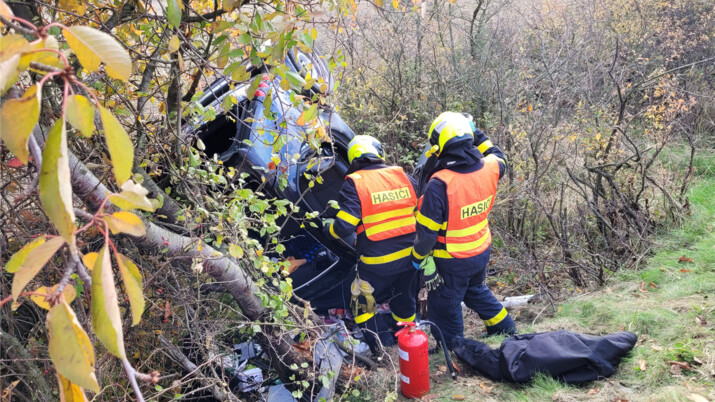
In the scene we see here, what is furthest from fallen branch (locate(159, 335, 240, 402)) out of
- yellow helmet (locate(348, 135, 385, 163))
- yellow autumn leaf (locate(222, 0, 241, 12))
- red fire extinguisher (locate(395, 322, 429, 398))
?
yellow helmet (locate(348, 135, 385, 163))

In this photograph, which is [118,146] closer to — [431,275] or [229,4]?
[229,4]

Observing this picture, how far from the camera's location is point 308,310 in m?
2.90

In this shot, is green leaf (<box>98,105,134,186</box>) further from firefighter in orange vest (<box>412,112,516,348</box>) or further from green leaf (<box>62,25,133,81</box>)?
firefighter in orange vest (<box>412,112,516,348</box>)

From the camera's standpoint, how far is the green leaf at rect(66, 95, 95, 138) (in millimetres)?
674

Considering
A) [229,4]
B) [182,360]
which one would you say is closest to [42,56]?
[229,4]

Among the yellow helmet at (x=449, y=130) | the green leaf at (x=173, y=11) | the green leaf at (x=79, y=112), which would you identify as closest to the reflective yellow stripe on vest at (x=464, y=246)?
the yellow helmet at (x=449, y=130)

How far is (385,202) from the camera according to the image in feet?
14.0

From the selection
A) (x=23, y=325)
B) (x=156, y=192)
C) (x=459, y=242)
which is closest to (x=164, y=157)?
(x=156, y=192)

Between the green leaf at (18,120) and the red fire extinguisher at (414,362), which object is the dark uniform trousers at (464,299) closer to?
the red fire extinguisher at (414,362)

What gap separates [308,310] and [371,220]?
1.49 meters

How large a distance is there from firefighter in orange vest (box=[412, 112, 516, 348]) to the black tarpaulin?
0.72m

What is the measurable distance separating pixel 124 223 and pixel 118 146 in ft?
0.42

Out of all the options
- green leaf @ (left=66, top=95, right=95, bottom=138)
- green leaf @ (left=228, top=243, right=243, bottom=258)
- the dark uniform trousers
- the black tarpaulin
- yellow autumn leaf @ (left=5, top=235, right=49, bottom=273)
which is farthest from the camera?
the dark uniform trousers

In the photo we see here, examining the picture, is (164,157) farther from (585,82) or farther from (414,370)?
(585,82)
